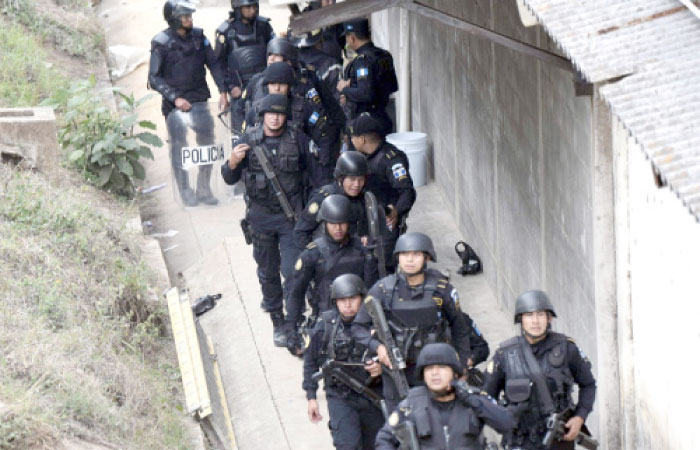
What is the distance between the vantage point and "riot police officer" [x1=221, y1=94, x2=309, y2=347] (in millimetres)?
8891

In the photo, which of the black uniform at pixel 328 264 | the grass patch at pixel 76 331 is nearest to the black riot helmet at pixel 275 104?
the black uniform at pixel 328 264

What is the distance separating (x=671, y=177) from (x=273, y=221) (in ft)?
17.7

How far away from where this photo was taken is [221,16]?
1983cm

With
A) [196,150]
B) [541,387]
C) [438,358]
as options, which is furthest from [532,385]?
[196,150]

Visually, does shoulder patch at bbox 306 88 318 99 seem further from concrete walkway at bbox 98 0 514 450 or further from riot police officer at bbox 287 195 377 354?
riot police officer at bbox 287 195 377 354

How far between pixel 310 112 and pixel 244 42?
292 cm

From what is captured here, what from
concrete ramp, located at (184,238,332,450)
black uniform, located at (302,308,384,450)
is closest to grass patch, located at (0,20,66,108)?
concrete ramp, located at (184,238,332,450)

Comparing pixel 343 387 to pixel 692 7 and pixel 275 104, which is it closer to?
pixel 275 104

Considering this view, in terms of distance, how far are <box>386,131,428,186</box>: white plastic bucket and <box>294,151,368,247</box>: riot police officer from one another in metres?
3.88

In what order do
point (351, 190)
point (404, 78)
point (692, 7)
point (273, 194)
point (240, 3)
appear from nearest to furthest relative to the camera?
point (692, 7), point (351, 190), point (273, 194), point (240, 3), point (404, 78)

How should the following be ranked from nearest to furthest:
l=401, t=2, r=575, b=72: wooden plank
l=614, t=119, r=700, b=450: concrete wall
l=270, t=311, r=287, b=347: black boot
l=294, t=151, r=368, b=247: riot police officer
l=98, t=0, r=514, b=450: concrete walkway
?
l=614, t=119, r=700, b=450: concrete wall → l=401, t=2, r=575, b=72: wooden plank → l=294, t=151, r=368, b=247: riot police officer → l=98, t=0, r=514, b=450: concrete walkway → l=270, t=311, r=287, b=347: black boot

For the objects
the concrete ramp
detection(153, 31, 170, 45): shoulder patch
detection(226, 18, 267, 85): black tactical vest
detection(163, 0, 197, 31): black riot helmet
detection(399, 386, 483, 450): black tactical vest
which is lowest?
the concrete ramp

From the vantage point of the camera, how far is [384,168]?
8781 millimetres

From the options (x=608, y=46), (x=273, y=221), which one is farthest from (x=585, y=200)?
(x=273, y=221)
